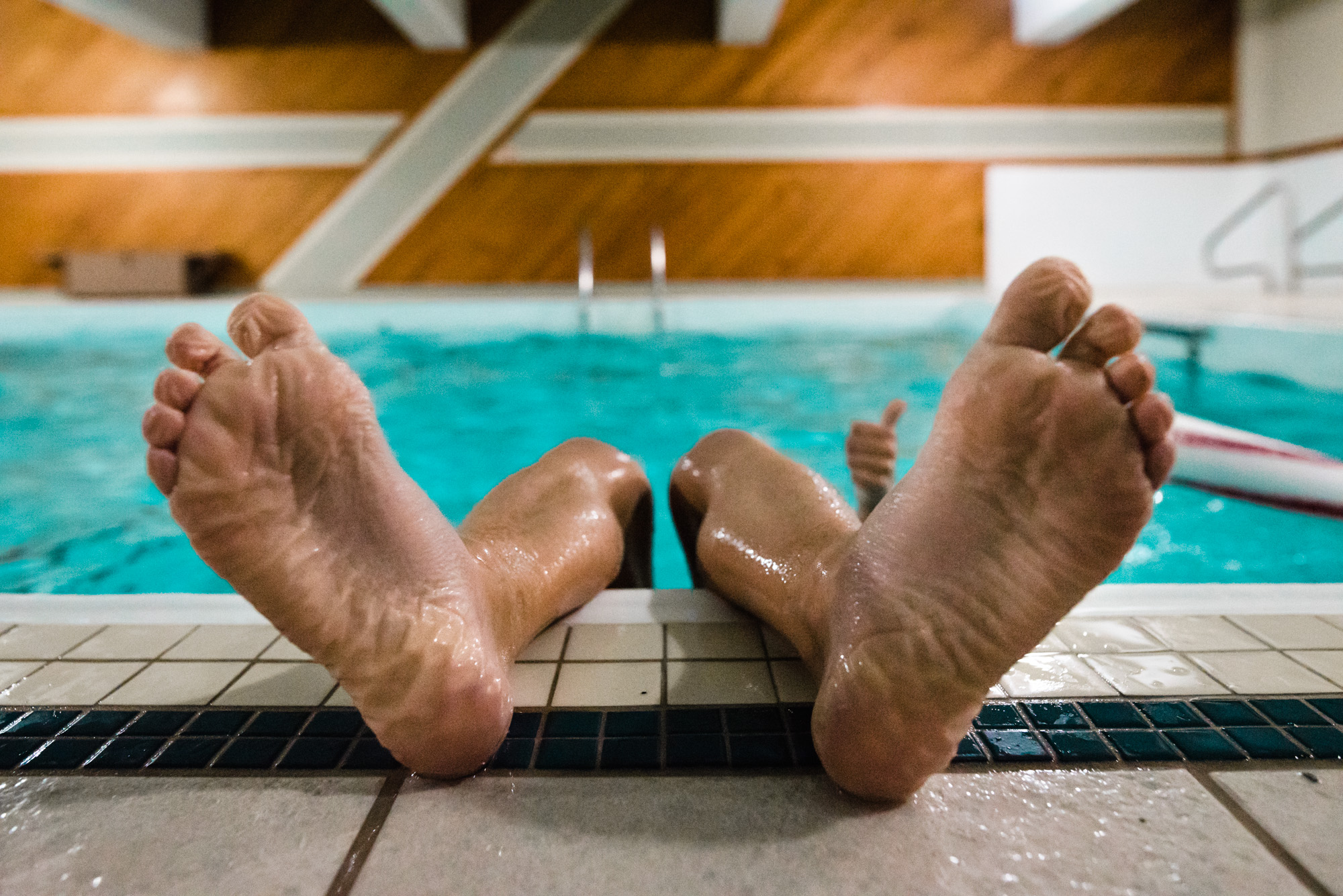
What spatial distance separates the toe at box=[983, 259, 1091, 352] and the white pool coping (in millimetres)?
545

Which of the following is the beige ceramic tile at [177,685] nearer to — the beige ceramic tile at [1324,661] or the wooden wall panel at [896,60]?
the beige ceramic tile at [1324,661]

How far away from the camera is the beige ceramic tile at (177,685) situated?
91cm

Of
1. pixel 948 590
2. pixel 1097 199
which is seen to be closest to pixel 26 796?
pixel 948 590

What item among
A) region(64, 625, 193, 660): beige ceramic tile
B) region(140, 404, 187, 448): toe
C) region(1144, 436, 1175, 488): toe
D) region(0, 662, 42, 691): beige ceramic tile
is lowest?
region(0, 662, 42, 691): beige ceramic tile

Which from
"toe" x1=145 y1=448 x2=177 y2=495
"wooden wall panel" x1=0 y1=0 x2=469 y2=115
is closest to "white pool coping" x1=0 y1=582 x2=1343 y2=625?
"toe" x1=145 y1=448 x2=177 y2=495

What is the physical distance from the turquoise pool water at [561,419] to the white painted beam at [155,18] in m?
2.26

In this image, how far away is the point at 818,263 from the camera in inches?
275

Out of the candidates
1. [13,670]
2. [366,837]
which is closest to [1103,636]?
[366,837]

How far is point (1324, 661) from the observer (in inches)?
38.0

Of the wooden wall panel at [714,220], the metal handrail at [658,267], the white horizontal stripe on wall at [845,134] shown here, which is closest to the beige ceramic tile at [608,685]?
the metal handrail at [658,267]

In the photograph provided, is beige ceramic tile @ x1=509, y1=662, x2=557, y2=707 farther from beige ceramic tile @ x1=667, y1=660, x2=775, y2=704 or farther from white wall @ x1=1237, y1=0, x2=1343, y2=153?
white wall @ x1=1237, y1=0, x2=1343, y2=153

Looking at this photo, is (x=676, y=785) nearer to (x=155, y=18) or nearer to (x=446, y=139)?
(x=446, y=139)

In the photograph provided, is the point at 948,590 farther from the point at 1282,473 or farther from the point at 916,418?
the point at 916,418

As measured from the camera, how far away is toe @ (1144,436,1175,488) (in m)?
0.63
